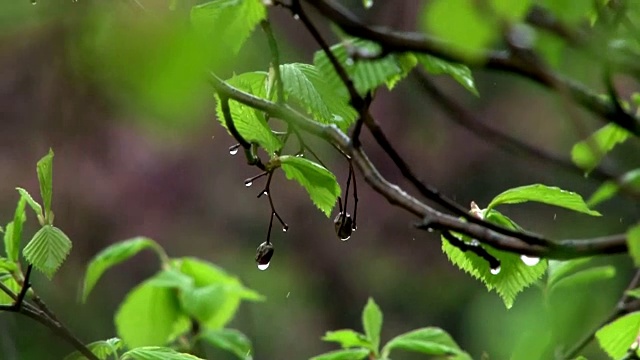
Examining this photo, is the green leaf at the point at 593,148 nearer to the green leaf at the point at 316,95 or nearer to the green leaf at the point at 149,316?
the green leaf at the point at 316,95

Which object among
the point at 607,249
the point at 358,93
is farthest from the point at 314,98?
the point at 607,249

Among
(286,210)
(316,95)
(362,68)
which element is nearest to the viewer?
(362,68)

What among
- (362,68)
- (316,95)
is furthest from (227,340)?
(362,68)

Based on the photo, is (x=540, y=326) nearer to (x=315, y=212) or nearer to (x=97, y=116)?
(x=97, y=116)

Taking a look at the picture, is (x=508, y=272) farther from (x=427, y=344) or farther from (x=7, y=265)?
(x=7, y=265)

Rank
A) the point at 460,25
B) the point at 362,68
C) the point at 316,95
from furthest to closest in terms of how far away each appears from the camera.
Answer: the point at 316,95
the point at 362,68
the point at 460,25

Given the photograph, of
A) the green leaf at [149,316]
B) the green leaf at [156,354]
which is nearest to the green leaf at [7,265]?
the green leaf at [156,354]

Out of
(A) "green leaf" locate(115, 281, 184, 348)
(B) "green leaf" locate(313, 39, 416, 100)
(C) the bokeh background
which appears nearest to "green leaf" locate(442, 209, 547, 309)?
(B) "green leaf" locate(313, 39, 416, 100)
